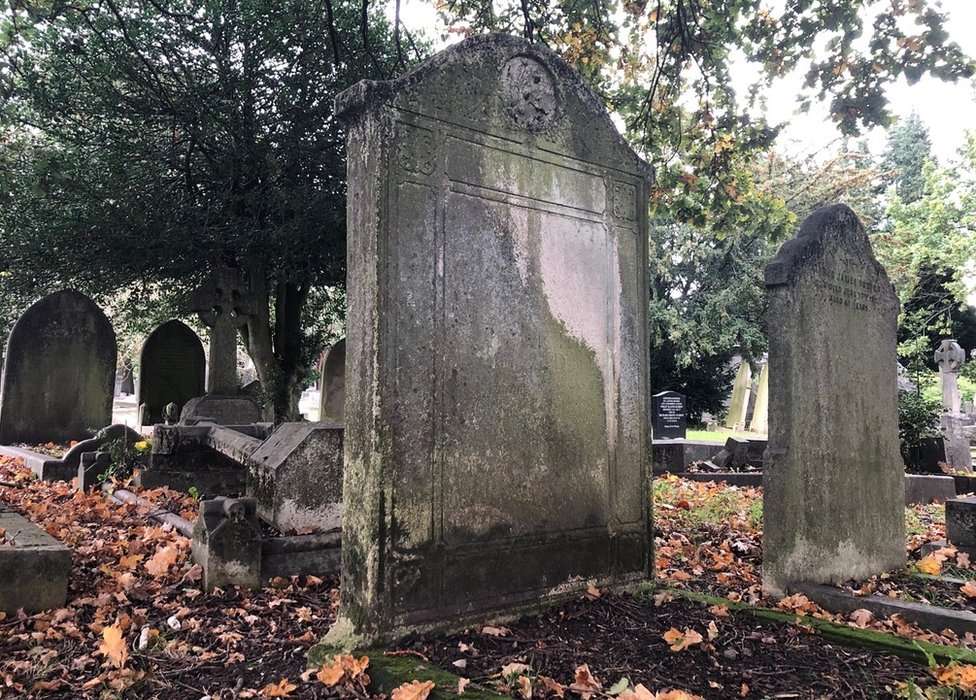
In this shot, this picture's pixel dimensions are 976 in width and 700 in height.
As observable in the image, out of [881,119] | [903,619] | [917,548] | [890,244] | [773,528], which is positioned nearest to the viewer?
[903,619]

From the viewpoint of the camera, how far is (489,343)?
3.47 metres

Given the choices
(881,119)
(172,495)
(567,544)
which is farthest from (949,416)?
(172,495)

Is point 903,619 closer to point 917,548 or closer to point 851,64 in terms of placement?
point 917,548

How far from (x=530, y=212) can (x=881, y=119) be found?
13.9 feet

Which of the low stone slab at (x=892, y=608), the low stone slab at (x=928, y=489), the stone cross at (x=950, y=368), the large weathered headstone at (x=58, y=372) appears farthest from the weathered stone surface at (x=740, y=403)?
the low stone slab at (x=892, y=608)

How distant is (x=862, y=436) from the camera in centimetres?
461

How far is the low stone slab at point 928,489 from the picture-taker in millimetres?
7965

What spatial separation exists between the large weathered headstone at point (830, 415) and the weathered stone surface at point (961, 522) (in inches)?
21.2

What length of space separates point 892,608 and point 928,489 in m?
5.09

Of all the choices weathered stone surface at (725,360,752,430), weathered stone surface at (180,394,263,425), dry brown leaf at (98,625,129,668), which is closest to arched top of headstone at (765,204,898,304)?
dry brown leaf at (98,625,129,668)

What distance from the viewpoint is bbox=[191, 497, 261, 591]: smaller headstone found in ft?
13.6

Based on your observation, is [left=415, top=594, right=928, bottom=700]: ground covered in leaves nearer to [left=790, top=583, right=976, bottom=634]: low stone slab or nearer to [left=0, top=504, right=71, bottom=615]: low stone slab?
[left=790, top=583, right=976, bottom=634]: low stone slab

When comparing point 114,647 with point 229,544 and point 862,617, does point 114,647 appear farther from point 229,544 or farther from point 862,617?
point 862,617

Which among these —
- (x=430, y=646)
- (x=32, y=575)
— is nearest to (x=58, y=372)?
(x=32, y=575)
